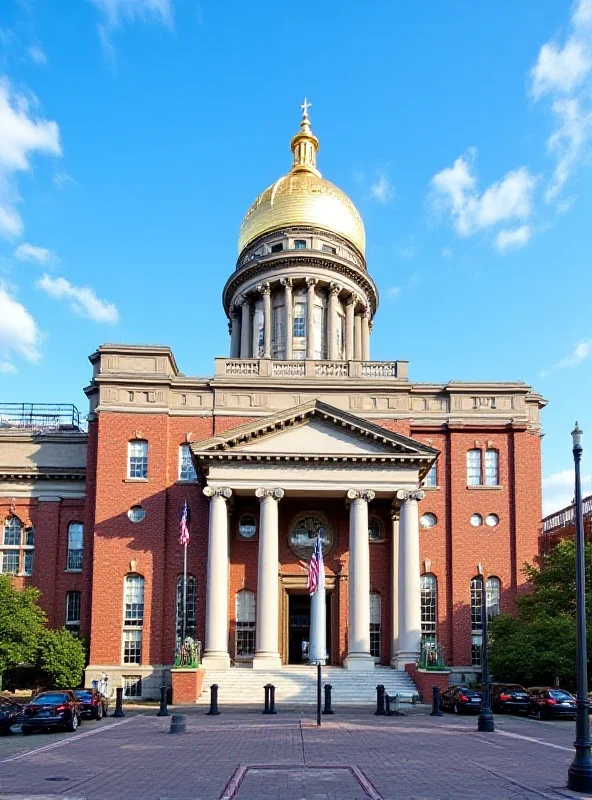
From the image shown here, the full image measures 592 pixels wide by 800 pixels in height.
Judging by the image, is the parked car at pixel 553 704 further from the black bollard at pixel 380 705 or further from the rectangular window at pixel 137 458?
the rectangular window at pixel 137 458

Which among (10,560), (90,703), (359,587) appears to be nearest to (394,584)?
(359,587)

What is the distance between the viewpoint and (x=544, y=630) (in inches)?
1444

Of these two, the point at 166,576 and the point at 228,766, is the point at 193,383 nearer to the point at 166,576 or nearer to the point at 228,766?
the point at 166,576

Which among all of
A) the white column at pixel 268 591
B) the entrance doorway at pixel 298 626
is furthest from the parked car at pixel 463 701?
the entrance doorway at pixel 298 626

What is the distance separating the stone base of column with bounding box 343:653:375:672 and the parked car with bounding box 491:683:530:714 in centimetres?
571

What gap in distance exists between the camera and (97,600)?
4247cm

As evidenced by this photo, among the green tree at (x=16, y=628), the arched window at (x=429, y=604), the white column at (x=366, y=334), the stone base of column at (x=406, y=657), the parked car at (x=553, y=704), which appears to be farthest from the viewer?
the white column at (x=366, y=334)

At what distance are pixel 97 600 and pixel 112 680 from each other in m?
3.71

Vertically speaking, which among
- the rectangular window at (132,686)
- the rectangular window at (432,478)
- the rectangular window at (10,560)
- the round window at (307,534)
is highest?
the rectangular window at (432,478)

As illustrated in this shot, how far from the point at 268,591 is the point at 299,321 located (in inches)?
943

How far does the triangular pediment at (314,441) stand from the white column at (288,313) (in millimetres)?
16625

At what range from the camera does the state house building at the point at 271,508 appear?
40.0 metres

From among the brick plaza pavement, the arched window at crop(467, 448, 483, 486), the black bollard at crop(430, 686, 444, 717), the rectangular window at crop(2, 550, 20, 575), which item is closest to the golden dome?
the arched window at crop(467, 448, 483, 486)

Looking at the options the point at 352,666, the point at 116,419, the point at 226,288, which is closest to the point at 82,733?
the point at 352,666
